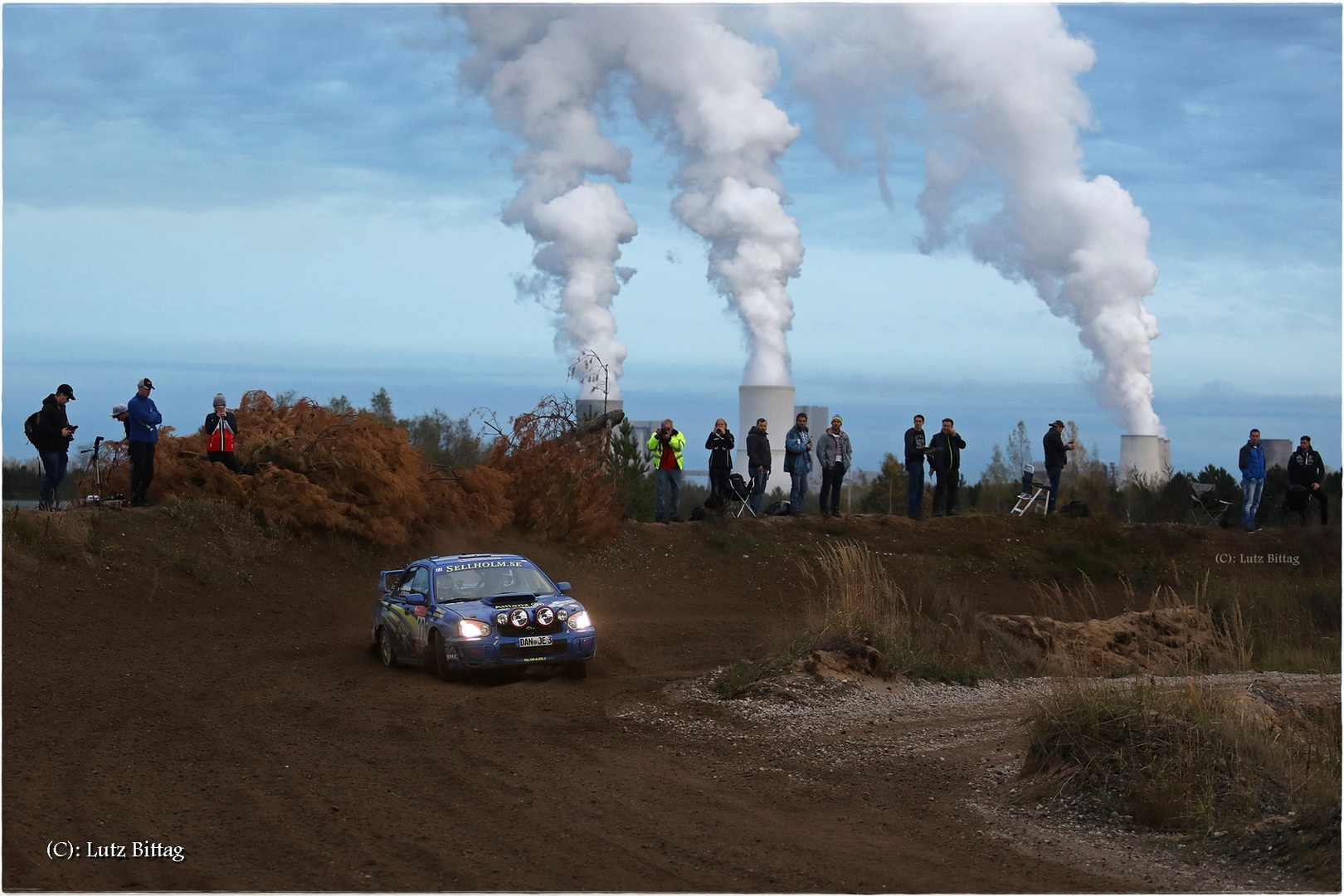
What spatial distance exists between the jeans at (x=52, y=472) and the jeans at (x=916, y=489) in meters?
16.0

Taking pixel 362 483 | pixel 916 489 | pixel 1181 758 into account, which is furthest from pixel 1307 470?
pixel 1181 758

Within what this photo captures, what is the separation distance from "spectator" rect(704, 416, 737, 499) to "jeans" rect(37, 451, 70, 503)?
12103 mm

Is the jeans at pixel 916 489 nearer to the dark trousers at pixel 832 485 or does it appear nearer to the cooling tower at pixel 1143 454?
the dark trousers at pixel 832 485

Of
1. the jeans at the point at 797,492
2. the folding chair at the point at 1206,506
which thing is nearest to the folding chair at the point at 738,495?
the jeans at the point at 797,492

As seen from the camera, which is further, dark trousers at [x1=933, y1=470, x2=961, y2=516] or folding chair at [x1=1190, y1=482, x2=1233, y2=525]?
folding chair at [x1=1190, y1=482, x2=1233, y2=525]

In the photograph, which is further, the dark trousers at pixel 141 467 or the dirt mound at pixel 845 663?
the dark trousers at pixel 141 467

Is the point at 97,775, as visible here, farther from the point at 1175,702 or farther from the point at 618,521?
the point at 618,521

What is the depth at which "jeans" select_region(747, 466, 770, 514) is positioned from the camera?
27375 mm

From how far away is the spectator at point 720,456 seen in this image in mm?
26641

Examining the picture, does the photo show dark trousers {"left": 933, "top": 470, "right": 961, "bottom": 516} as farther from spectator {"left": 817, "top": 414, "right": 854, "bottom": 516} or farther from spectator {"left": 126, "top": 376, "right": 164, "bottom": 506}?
spectator {"left": 126, "top": 376, "right": 164, "bottom": 506}

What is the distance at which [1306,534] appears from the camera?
1128 inches

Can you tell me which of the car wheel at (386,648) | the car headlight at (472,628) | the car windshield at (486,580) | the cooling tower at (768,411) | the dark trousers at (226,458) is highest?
the cooling tower at (768,411)

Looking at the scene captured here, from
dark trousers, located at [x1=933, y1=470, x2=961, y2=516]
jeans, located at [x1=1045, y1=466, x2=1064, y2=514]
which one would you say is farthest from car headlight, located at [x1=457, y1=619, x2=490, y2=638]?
jeans, located at [x1=1045, y1=466, x2=1064, y2=514]

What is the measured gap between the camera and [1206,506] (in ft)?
109
